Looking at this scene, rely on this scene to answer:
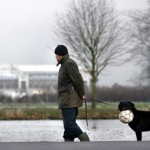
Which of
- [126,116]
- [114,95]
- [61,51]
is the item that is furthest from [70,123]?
[114,95]

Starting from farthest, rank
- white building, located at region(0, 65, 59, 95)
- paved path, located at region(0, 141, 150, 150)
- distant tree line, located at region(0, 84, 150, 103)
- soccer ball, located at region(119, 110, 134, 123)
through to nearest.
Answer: white building, located at region(0, 65, 59, 95)
distant tree line, located at region(0, 84, 150, 103)
soccer ball, located at region(119, 110, 134, 123)
paved path, located at region(0, 141, 150, 150)

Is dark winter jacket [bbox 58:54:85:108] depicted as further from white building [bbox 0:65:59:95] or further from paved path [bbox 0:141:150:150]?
white building [bbox 0:65:59:95]

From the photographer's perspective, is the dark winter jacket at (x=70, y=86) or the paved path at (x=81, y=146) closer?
the paved path at (x=81, y=146)

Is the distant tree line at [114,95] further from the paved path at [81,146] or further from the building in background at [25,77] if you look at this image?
the paved path at [81,146]

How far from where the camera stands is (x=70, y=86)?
1002cm

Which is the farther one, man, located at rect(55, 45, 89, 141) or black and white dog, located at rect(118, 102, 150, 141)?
black and white dog, located at rect(118, 102, 150, 141)

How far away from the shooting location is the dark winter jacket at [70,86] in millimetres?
9961

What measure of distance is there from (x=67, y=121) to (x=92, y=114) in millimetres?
17463

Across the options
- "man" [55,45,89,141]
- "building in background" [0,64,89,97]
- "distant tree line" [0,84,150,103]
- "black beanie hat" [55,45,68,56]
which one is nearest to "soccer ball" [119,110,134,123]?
"man" [55,45,89,141]

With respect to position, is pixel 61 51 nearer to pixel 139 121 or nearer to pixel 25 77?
pixel 139 121

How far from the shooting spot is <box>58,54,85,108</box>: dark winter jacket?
32.7 ft

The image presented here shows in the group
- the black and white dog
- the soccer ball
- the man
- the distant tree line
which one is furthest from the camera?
the distant tree line

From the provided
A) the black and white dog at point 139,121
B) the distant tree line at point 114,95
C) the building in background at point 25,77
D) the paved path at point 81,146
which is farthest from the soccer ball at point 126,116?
the building in background at point 25,77

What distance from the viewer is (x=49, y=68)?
447 ft
